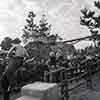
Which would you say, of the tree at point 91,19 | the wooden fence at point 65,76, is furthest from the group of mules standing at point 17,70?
the tree at point 91,19

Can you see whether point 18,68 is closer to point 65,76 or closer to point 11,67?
point 11,67

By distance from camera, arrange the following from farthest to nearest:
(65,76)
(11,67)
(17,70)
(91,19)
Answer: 1. (91,19)
2. (17,70)
3. (11,67)
4. (65,76)

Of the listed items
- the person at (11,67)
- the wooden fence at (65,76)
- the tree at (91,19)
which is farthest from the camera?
the tree at (91,19)

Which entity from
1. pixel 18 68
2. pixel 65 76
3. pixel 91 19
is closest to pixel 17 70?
pixel 18 68

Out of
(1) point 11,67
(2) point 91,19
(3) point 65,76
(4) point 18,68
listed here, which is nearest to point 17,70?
(4) point 18,68

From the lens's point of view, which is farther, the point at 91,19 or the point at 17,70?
the point at 91,19

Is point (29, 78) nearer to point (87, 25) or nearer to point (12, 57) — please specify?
point (12, 57)

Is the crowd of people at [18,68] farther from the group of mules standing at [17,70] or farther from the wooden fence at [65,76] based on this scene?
the wooden fence at [65,76]

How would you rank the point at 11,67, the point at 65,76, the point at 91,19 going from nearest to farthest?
the point at 65,76, the point at 11,67, the point at 91,19

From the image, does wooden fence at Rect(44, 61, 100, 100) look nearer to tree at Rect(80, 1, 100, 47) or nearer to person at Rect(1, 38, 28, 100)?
person at Rect(1, 38, 28, 100)

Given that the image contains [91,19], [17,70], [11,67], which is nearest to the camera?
[11,67]

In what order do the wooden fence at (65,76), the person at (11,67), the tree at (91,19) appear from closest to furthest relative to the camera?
1. the wooden fence at (65,76)
2. the person at (11,67)
3. the tree at (91,19)

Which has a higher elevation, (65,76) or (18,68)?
→ (18,68)

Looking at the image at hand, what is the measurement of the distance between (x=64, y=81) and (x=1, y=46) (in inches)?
1152
